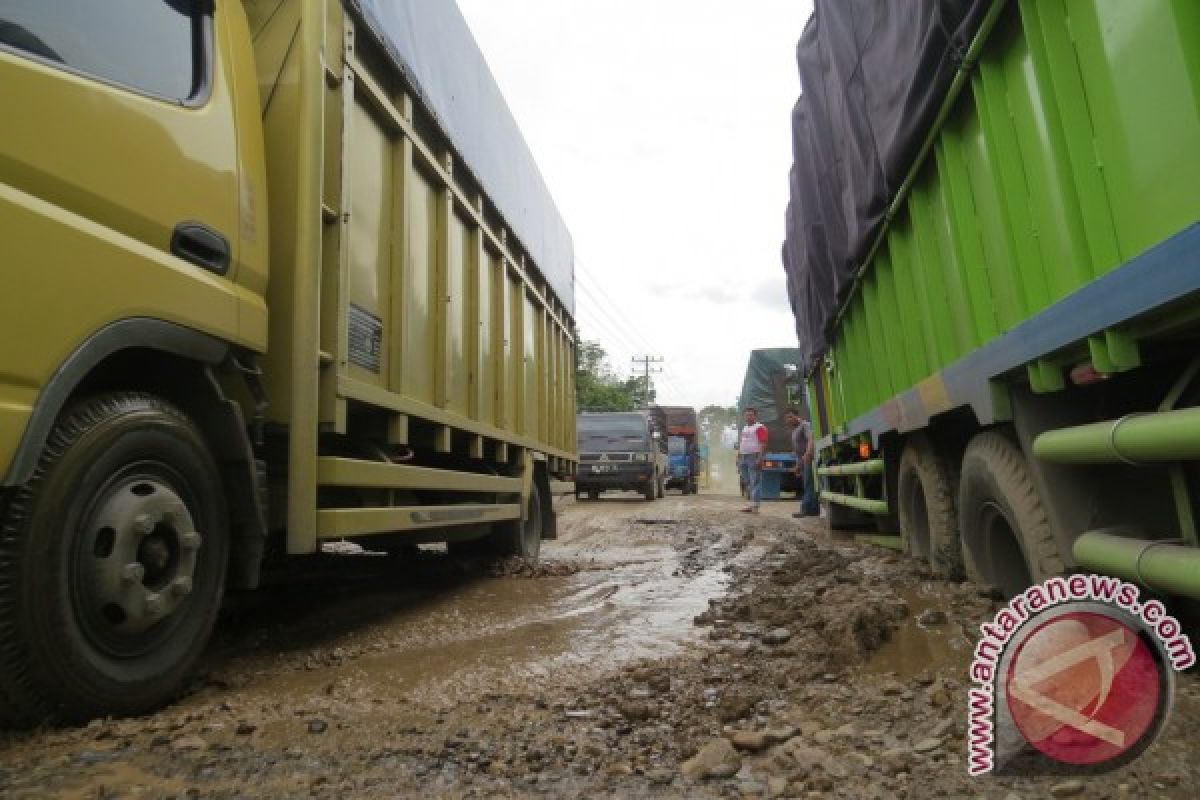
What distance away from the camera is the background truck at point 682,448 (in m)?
25.9

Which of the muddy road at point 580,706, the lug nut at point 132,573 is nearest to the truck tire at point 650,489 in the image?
the muddy road at point 580,706

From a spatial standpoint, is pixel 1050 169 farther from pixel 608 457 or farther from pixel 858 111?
pixel 608 457

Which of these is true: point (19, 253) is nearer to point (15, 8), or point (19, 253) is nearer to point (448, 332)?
point (15, 8)

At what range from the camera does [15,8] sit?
6.33 ft

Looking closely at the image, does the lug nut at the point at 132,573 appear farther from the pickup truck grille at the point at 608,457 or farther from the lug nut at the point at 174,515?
the pickup truck grille at the point at 608,457

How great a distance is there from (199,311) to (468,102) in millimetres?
2962

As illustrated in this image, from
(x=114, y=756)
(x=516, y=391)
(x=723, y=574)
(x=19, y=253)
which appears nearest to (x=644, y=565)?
(x=723, y=574)

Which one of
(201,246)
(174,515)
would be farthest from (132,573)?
(201,246)

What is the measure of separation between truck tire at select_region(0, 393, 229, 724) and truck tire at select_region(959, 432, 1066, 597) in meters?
2.76

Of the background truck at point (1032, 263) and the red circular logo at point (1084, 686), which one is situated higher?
the background truck at point (1032, 263)

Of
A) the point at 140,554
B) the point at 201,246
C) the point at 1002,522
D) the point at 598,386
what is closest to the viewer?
the point at 140,554

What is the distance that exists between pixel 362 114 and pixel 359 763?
270 cm

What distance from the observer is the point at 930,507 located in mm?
3918

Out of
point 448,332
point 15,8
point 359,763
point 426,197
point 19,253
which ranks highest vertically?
point 426,197
